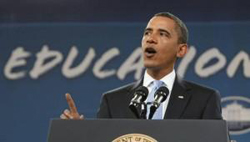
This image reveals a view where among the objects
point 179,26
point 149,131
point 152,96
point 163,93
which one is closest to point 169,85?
point 152,96

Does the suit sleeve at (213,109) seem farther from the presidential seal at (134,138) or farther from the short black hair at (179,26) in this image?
the presidential seal at (134,138)

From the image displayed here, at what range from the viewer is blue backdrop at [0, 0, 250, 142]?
400 centimetres

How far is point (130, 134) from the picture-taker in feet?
→ 4.66

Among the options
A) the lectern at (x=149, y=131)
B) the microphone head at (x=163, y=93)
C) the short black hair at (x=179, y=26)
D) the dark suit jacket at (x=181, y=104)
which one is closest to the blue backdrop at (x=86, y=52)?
the short black hair at (x=179, y=26)

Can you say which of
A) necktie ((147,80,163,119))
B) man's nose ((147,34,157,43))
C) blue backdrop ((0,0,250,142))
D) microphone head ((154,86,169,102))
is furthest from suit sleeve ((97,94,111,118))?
blue backdrop ((0,0,250,142))

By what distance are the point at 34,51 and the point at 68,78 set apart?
1.05ft

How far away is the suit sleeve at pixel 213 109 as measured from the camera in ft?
6.25

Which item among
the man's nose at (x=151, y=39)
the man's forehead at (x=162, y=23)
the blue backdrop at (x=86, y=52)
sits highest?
the man's forehead at (x=162, y=23)

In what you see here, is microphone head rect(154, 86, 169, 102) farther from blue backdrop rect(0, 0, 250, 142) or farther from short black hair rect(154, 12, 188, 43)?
blue backdrop rect(0, 0, 250, 142)

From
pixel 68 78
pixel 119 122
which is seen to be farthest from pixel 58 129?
pixel 68 78

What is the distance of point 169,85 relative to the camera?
206 cm

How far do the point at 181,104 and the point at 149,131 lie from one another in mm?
528

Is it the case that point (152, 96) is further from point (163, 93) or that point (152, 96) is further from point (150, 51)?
point (163, 93)

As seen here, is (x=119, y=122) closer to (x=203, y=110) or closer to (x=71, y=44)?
(x=203, y=110)
